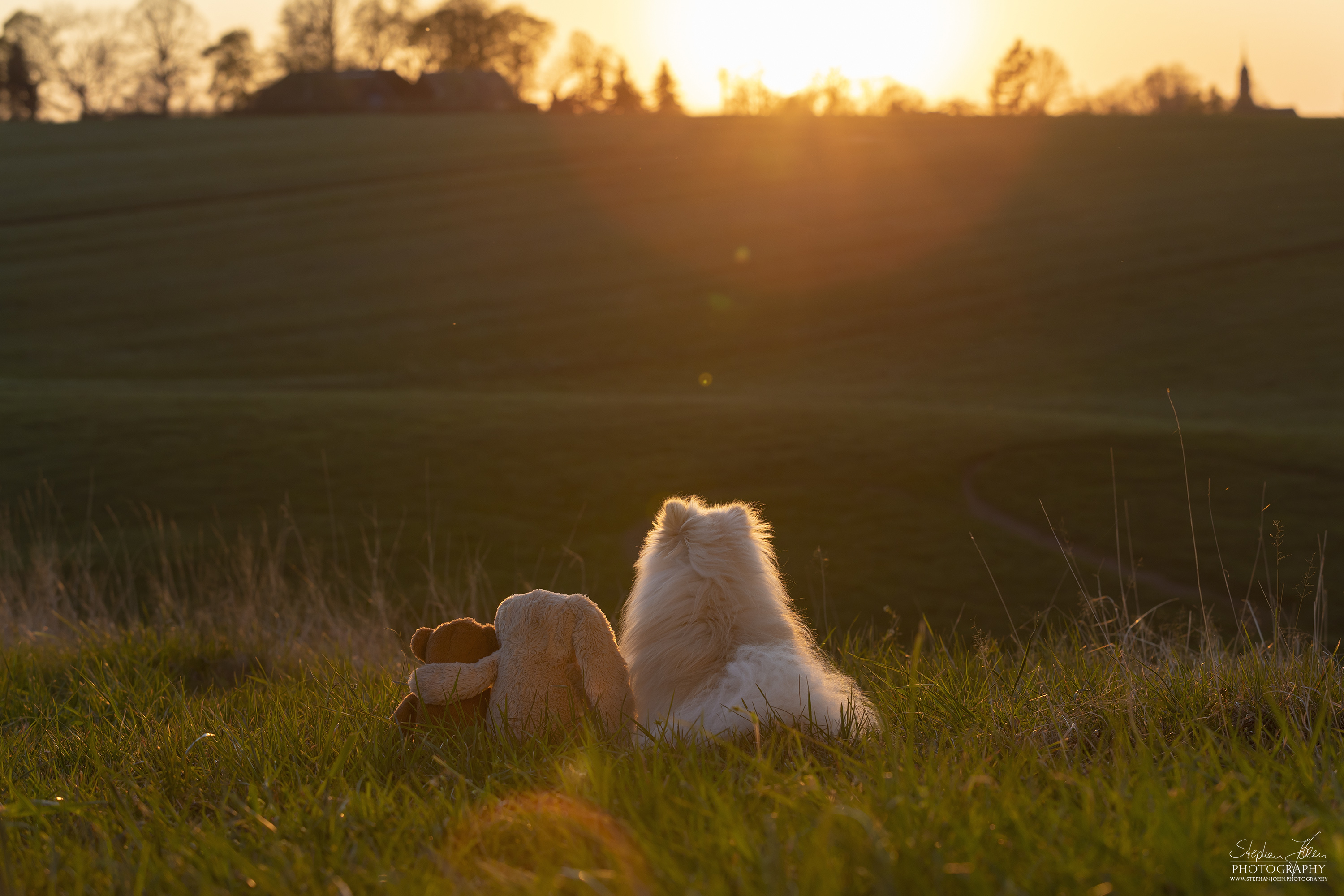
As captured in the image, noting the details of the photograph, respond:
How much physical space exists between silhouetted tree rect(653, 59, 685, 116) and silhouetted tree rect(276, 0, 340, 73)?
1328 inches

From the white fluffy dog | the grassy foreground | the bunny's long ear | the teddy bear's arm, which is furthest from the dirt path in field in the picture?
the teddy bear's arm

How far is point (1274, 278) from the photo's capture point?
1508 inches

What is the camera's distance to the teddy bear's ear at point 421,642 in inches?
146

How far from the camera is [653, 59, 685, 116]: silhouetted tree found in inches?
3922

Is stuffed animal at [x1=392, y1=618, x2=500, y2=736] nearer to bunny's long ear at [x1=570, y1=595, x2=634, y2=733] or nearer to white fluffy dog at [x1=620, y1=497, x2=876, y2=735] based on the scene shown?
bunny's long ear at [x1=570, y1=595, x2=634, y2=733]

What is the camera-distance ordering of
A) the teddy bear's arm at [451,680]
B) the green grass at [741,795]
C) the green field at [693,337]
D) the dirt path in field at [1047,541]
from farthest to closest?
1. the green field at [693,337]
2. the dirt path in field at [1047,541]
3. the teddy bear's arm at [451,680]
4. the green grass at [741,795]

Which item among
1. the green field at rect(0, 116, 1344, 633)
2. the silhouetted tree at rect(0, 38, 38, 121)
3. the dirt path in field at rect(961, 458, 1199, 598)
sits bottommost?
the dirt path in field at rect(961, 458, 1199, 598)

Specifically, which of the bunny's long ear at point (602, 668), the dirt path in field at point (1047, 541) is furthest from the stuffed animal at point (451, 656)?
the dirt path in field at point (1047, 541)

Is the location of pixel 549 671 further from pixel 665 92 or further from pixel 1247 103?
pixel 1247 103

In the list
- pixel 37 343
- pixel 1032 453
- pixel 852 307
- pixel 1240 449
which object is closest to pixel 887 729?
pixel 1032 453

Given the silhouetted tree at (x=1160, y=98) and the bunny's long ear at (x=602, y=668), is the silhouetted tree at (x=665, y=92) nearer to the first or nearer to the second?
the silhouetted tree at (x=1160, y=98)

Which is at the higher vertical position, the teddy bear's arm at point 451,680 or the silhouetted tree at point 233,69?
the silhouetted tree at point 233,69

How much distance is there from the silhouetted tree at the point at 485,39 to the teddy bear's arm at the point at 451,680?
97.1 metres

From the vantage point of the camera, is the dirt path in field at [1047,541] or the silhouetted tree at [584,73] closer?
the dirt path in field at [1047,541]
